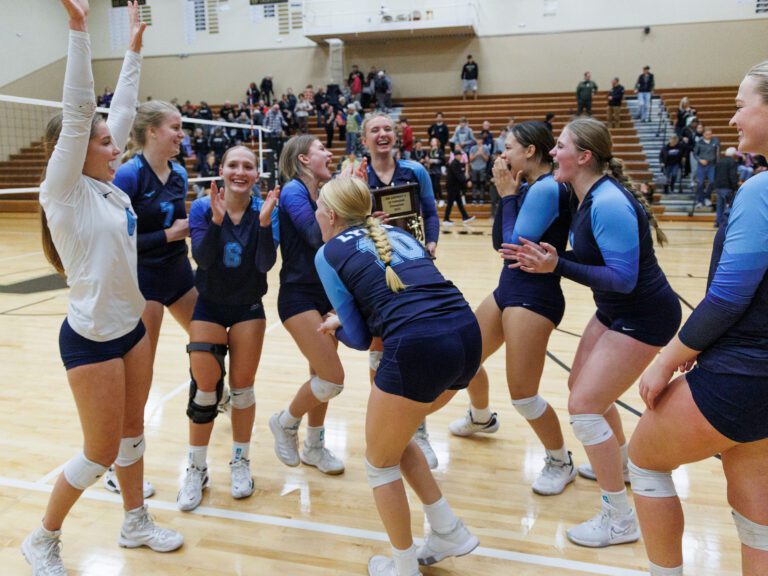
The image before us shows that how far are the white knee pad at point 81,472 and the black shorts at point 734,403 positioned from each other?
2.05m

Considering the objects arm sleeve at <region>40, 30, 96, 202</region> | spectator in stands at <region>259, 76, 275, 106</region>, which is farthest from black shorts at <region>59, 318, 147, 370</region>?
spectator in stands at <region>259, 76, 275, 106</region>

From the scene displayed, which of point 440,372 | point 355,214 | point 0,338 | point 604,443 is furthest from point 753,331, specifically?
point 0,338

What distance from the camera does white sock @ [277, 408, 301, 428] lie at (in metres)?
3.23

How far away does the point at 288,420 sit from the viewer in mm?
3234

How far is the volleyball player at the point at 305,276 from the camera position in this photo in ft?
9.82

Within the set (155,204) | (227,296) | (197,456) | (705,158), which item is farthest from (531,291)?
(705,158)

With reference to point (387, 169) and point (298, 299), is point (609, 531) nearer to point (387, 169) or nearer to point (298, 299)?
point (298, 299)

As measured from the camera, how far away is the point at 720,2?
19.1m

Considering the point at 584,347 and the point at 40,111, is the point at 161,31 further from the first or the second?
the point at 584,347

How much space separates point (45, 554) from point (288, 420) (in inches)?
48.2

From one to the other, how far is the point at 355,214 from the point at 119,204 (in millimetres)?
881

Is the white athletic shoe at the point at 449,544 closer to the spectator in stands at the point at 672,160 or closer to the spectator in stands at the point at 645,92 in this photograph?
the spectator in stands at the point at 672,160

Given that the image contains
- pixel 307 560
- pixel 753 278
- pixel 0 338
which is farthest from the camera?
pixel 0 338

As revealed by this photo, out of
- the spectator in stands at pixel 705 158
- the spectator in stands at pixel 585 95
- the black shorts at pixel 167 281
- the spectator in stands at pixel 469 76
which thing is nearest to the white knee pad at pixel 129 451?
the black shorts at pixel 167 281
